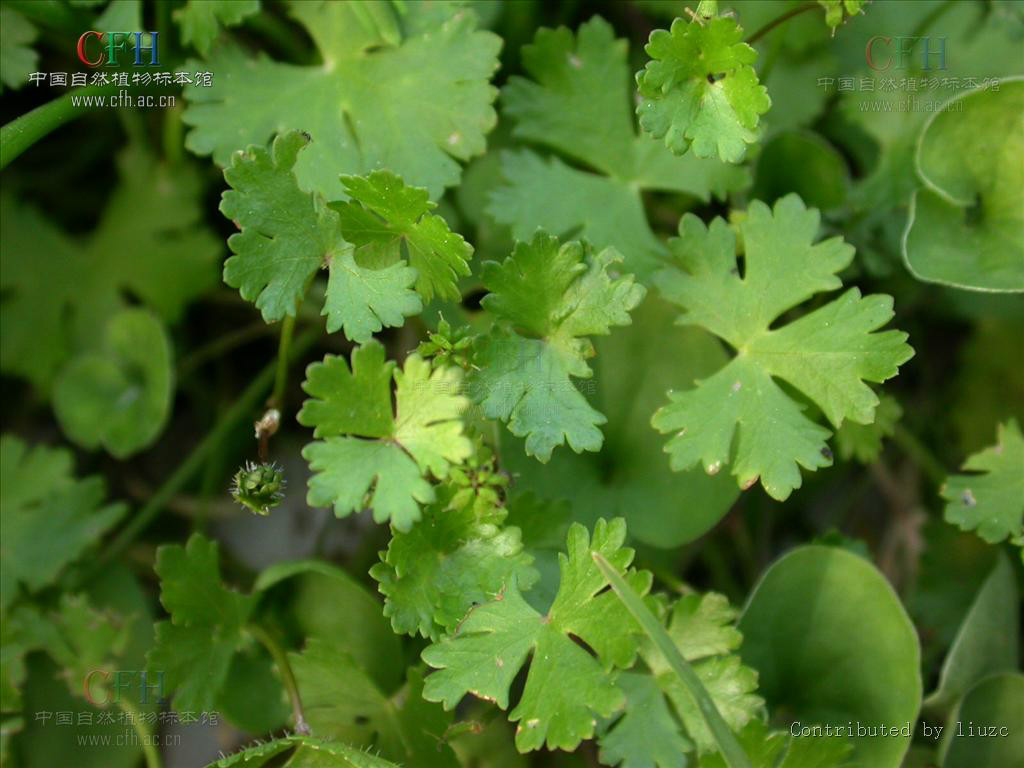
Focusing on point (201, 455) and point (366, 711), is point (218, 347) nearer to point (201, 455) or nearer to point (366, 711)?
point (201, 455)

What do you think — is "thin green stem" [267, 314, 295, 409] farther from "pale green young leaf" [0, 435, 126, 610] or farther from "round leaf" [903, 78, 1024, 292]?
"round leaf" [903, 78, 1024, 292]

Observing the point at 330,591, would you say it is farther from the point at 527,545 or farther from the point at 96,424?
the point at 96,424

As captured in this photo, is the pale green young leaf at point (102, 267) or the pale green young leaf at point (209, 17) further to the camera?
the pale green young leaf at point (102, 267)

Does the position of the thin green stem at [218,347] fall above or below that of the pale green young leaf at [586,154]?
below

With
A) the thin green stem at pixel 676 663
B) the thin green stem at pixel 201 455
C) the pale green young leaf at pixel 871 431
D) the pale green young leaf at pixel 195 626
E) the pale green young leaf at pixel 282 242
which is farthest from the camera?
the thin green stem at pixel 201 455

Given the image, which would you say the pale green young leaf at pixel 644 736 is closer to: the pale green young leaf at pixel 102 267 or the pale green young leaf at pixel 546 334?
the pale green young leaf at pixel 546 334

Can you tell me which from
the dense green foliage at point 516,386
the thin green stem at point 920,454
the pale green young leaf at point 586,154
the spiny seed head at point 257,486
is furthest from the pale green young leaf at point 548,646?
the thin green stem at point 920,454

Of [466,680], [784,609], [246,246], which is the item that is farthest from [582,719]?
[246,246]
